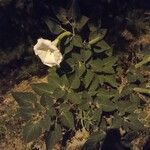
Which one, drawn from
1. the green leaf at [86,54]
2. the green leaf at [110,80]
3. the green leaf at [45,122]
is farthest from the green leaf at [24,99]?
the green leaf at [110,80]

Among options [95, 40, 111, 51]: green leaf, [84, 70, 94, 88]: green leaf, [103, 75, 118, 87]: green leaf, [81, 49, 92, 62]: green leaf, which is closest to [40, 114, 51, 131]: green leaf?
[84, 70, 94, 88]: green leaf

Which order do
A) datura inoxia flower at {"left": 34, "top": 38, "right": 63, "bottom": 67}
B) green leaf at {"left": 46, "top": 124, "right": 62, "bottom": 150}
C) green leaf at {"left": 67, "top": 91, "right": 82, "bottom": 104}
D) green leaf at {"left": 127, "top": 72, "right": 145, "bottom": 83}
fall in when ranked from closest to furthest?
datura inoxia flower at {"left": 34, "top": 38, "right": 63, "bottom": 67}
green leaf at {"left": 46, "top": 124, "right": 62, "bottom": 150}
green leaf at {"left": 67, "top": 91, "right": 82, "bottom": 104}
green leaf at {"left": 127, "top": 72, "right": 145, "bottom": 83}

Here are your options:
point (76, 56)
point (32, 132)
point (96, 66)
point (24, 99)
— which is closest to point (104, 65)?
point (96, 66)

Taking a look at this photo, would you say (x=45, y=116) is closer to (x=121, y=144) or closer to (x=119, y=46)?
(x=121, y=144)

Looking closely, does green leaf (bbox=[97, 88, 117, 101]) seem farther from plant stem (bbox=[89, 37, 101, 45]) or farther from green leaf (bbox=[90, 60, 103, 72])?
plant stem (bbox=[89, 37, 101, 45])

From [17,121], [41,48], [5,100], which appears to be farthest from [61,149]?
[41,48]
